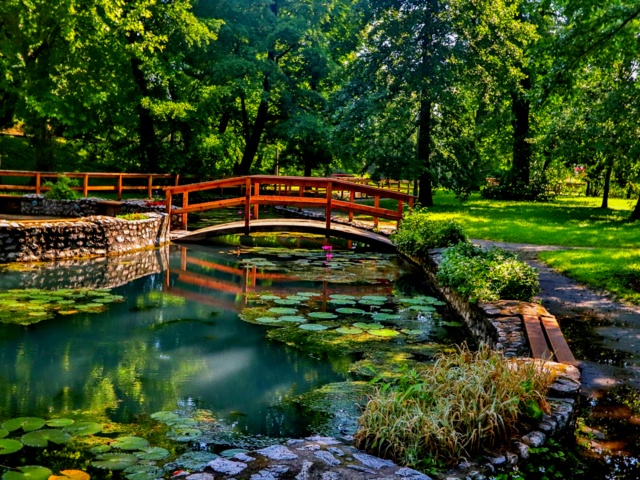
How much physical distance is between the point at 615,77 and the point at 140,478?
1959 centimetres

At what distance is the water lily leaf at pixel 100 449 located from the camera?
3.86 meters

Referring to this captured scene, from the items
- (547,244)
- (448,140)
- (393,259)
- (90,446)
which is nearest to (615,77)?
(448,140)

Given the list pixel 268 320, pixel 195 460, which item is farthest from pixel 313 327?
pixel 195 460

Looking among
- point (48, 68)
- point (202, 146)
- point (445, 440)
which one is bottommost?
point (445, 440)

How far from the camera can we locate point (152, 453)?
385cm

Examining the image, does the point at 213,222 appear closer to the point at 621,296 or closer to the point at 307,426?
the point at 621,296

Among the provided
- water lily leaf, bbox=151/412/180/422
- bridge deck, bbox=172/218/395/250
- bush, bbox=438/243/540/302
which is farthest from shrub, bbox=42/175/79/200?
water lily leaf, bbox=151/412/180/422

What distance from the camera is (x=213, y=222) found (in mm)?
18953

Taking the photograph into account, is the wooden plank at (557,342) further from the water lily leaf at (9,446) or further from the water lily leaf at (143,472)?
the water lily leaf at (9,446)

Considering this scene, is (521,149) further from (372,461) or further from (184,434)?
(372,461)

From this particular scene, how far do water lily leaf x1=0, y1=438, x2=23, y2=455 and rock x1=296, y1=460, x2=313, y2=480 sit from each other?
181cm

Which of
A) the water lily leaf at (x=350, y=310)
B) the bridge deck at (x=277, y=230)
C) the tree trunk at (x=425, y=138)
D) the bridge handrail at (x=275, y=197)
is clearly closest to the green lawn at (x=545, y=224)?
the tree trunk at (x=425, y=138)

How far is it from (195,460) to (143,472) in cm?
32

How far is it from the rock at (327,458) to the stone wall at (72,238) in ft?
28.9
